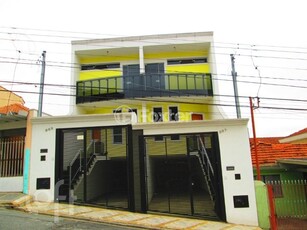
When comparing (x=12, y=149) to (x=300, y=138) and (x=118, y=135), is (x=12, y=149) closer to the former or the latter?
(x=118, y=135)

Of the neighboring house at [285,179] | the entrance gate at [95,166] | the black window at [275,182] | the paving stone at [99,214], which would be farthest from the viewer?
the black window at [275,182]

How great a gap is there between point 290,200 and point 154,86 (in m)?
9.53

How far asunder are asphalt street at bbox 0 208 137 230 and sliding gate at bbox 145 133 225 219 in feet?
8.58

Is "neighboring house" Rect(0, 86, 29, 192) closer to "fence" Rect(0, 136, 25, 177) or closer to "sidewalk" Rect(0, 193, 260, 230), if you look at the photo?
"fence" Rect(0, 136, 25, 177)

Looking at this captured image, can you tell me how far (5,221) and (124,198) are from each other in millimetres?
4029

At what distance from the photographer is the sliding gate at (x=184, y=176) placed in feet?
33.3

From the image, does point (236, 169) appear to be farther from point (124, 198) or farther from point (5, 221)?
point (5, 221)

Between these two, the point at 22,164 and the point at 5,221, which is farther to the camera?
the point at 22,164

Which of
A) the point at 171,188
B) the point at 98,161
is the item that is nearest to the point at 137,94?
the point at 98,161

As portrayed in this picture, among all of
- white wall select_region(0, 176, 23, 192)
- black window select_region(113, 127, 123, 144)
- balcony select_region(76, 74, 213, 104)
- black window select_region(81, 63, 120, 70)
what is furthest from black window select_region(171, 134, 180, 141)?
black window select_region(81, 63, 120, 70)

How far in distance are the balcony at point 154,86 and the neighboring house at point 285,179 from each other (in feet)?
16.7

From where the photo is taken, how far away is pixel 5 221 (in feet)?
25.3

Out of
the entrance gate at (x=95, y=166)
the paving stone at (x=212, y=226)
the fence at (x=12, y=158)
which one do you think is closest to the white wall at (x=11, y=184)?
the fence at (x=12, y=158)

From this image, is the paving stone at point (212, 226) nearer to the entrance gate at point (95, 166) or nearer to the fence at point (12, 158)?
the entrance gate at point (95, 166)
